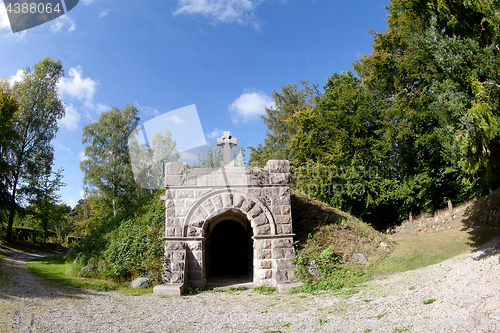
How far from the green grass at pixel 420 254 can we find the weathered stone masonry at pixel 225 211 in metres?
2.82

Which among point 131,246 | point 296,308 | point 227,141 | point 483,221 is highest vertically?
point 227,141

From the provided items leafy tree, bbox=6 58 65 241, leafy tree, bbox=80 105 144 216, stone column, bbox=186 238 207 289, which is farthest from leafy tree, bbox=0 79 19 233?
stone column, bbox=186 238 207 289

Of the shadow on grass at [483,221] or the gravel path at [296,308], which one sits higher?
the shadow on grass at [483,221]

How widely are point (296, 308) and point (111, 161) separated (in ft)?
62.5

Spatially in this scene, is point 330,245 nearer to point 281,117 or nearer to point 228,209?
point 228,209

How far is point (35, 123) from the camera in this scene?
800 inches

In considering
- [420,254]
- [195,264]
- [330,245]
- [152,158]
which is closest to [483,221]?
[420,254]

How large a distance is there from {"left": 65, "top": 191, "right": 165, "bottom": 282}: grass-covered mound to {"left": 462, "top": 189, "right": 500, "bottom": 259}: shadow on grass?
9.09 metres

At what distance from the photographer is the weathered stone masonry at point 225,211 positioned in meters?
8.05

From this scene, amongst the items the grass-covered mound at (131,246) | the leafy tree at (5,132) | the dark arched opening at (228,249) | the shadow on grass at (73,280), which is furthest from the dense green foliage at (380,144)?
the leafy tree at (5,132)

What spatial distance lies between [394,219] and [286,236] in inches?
524

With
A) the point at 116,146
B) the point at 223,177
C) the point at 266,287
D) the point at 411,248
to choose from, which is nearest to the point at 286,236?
the point at 266,287

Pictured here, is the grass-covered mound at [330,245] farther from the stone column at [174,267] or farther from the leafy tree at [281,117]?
the leafy tree at [281,117]

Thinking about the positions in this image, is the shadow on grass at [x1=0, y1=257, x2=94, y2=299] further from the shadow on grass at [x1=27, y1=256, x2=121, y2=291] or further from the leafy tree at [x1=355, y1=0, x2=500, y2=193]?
the leafy tree at [x1=355, y1=0, x2=500, y2=193]
